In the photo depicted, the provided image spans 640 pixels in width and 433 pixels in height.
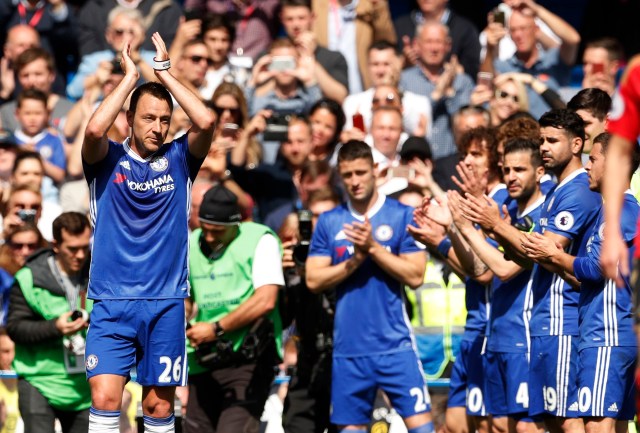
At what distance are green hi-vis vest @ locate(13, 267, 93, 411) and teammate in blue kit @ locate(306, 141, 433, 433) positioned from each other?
211cm

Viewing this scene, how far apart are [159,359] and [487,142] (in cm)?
347

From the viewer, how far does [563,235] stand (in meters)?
9.09

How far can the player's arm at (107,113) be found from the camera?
343 inches

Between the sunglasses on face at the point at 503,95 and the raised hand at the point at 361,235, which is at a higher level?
A: the sunglasses on face at the point at 503,95

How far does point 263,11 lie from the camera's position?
52.6ft

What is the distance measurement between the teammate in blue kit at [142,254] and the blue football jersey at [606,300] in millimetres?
2742

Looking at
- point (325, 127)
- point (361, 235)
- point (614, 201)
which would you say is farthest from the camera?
point (325, 127)

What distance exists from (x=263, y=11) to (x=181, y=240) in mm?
7392

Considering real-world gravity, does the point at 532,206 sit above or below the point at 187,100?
below

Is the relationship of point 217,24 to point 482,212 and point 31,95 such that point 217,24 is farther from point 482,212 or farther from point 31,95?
point 482,212

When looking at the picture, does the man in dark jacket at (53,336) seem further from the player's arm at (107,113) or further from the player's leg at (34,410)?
the player's arm at (107,113)

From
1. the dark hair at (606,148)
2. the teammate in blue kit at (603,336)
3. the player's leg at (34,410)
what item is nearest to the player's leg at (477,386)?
the teammate in blue kit at (603,336)

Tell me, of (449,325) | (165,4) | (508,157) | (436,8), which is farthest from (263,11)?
(508,157)

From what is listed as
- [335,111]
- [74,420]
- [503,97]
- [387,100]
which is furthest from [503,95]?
[74,420]
